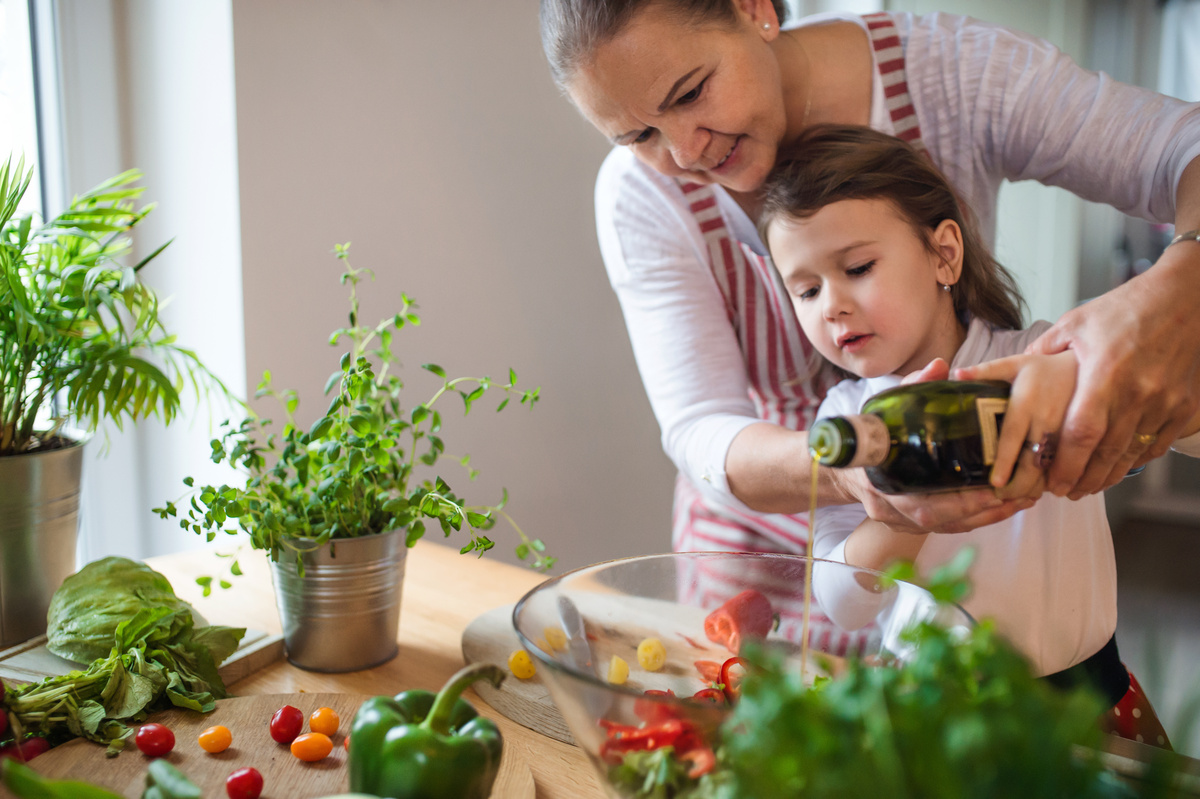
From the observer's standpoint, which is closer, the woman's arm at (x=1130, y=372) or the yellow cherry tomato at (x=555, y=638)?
the yellow cherry tomato at (x=555, y=638)

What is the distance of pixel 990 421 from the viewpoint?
823 millimetres

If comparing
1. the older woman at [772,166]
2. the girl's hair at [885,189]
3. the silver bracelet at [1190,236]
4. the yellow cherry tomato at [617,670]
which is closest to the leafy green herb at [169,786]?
the yellow cherry tomato at [617,670]

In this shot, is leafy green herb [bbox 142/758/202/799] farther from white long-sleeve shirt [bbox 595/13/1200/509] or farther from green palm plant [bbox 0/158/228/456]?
white long-sleeve shirt [bbox 595/13/1200/509]

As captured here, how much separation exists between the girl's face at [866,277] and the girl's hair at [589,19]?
10.8 inches

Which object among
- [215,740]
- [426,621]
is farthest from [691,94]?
[215,740]

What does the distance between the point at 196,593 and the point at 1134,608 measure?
299cm

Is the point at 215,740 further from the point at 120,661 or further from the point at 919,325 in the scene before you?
the point at 919,325

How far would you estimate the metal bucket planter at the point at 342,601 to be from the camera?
0.99 m

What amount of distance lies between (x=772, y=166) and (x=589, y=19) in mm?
313

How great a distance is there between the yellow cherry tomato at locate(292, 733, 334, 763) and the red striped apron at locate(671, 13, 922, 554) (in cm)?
75

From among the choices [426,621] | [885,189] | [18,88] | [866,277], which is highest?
[18,88]

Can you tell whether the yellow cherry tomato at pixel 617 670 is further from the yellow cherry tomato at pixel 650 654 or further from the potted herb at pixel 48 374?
the potted herb at pixel 48 374

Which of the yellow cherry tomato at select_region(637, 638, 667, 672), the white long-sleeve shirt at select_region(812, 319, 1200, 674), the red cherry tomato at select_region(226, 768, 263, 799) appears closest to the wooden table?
the yellow cherry tomato at select_region(637, 638, 667, 672)

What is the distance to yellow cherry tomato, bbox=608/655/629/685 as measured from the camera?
2.55 feet
